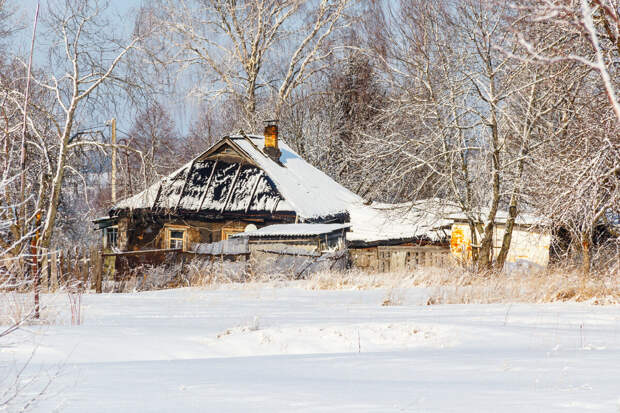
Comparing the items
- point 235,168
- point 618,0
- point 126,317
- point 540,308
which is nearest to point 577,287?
point 540,308

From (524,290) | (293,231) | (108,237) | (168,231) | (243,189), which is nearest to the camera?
(524,290)

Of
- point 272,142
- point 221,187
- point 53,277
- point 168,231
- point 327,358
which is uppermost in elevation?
point 272,142

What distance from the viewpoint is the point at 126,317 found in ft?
28.6

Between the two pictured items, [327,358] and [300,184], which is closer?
[327,358]

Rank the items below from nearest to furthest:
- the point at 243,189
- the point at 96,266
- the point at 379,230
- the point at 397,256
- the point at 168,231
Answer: the point at 96,266
the point at 379,230
the point at 397,256
the point at 243,189
the point at 168,231

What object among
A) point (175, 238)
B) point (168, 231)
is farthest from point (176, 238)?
point (168, 231)

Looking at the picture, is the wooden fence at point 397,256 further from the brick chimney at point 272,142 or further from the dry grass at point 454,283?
the dry grass at point 454,283

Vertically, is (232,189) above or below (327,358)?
above

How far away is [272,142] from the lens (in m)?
25.8

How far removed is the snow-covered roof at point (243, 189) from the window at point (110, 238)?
450 cm

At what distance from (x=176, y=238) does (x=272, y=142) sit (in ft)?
18.3

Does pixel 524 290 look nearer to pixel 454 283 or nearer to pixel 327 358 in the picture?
pixel 454 283

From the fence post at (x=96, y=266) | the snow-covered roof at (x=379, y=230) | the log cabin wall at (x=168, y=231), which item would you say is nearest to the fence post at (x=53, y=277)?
the fence post at (x=96, y=266)

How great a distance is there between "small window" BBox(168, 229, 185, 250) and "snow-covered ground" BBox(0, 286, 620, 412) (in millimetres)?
15007
